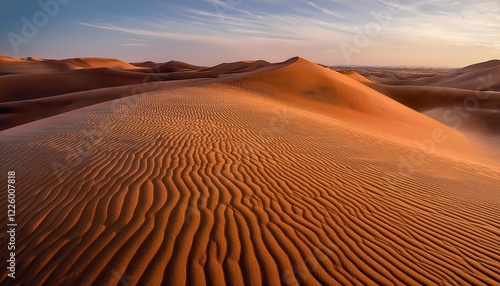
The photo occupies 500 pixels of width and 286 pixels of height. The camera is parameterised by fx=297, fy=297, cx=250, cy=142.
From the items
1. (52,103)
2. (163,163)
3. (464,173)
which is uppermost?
(163,163)

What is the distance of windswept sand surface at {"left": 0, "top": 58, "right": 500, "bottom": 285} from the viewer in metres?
3.06

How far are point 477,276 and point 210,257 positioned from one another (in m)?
2.99

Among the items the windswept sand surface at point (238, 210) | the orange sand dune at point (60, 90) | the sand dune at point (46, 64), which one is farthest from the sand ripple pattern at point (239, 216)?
the sand dune at point (46, 64)

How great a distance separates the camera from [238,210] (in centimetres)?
416

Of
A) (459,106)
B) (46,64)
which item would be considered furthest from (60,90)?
(46,64)

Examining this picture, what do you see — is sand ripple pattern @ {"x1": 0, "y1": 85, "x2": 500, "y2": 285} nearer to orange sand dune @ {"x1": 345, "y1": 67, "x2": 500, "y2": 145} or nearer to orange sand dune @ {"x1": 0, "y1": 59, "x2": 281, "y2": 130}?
orange sand dune @ {"x1": 0, "y1": 59, "x2": 281, "y2": 130}

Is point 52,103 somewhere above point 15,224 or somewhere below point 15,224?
below

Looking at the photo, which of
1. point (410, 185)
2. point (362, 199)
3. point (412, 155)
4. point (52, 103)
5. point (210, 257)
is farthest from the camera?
point (52, 103)

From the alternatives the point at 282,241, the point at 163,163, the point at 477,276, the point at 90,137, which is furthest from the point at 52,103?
the point at 477,276

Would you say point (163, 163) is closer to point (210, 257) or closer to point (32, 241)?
point (32, 241)

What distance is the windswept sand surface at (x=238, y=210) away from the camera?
3057mm

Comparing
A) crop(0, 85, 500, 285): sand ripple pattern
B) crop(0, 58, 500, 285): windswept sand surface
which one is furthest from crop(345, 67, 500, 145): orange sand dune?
crop(0, 85, 500, 285): sand ripple pattern

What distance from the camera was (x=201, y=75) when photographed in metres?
43.0

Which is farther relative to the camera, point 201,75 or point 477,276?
point 201,75
